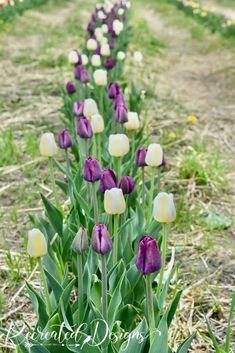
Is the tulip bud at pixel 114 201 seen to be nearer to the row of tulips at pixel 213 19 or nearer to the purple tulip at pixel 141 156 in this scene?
the purple tulip at pixel 141 156

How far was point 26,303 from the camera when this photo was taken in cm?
211

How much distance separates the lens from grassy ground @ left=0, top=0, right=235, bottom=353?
2.21m

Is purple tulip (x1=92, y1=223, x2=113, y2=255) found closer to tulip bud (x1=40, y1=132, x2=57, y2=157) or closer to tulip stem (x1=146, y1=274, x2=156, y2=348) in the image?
tulip stem (x1=146, y1=274, x2=156, y2=348)

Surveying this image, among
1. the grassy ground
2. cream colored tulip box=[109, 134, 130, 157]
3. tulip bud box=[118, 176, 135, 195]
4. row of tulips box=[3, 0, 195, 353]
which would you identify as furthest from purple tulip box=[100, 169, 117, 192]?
the grassy ground

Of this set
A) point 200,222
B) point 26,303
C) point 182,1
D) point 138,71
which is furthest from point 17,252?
point 182,1

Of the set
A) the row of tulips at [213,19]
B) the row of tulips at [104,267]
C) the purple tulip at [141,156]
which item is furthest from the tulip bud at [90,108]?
the row of tulips at [213,19]

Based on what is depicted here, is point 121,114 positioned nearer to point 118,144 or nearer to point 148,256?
point 118,144

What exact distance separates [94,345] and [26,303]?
0.77 m

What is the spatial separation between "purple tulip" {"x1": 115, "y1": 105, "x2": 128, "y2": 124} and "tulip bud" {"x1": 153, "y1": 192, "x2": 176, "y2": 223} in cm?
93

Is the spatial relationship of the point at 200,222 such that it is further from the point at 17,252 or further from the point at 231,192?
the point at 17,252

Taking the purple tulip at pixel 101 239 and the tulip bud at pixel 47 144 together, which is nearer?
the purple tulip at pixel 101 239

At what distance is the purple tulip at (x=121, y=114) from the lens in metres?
2.32

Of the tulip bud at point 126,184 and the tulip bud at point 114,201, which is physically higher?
the tulip bud at point 114,201

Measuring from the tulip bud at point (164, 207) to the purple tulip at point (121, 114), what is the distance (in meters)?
0.93
